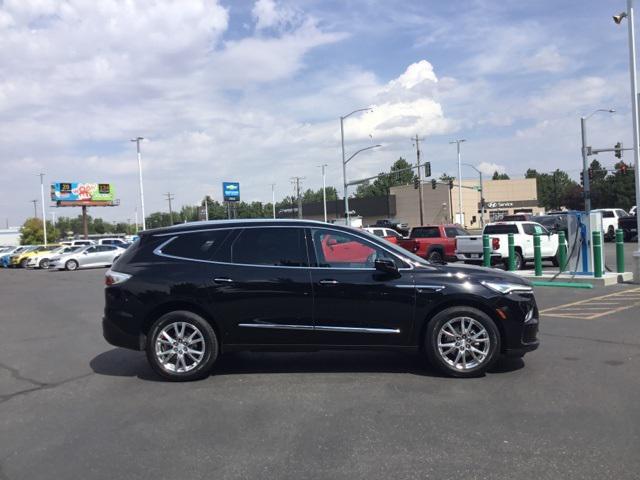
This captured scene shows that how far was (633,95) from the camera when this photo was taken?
14727 mm

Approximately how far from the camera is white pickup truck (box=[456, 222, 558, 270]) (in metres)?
19.1

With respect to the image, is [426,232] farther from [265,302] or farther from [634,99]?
[265,302]

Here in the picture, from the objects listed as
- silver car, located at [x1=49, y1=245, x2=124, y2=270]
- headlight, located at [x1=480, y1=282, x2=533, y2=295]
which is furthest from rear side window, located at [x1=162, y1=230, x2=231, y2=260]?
silver car, located at [x1=49, y1=245, x2=124, y2=270]

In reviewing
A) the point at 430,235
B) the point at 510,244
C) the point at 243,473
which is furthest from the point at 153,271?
the point at 430,235

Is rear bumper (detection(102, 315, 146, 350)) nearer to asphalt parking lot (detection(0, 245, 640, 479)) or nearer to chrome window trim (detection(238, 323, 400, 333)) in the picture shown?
asphalt parking lot (detection(0, 245, 640, 479))

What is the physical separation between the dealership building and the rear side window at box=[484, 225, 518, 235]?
2630 inches

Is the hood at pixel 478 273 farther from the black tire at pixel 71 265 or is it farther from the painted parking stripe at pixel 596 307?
the black tire at pixel 71 265

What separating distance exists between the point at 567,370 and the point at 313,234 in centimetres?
318

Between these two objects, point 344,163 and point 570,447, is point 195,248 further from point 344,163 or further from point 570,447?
point 344,163

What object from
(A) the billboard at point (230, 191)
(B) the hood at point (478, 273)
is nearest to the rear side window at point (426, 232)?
(B) the hood at point (478, 273)

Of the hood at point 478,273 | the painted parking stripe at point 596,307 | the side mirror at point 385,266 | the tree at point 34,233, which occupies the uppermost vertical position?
the tree at point 34,233

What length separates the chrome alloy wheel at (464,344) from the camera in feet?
20.4

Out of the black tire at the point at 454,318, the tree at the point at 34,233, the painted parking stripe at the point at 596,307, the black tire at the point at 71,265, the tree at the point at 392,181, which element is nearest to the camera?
the black tire at the point at 454,318

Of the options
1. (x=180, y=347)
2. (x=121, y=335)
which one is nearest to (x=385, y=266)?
(x=180, y=347)
